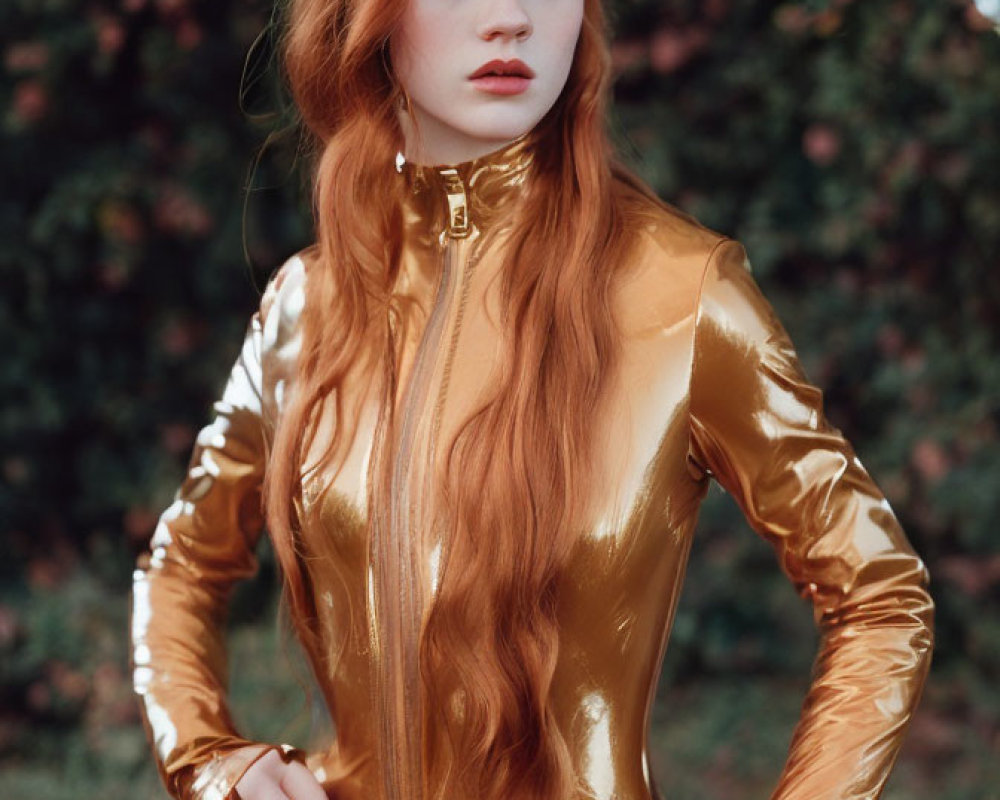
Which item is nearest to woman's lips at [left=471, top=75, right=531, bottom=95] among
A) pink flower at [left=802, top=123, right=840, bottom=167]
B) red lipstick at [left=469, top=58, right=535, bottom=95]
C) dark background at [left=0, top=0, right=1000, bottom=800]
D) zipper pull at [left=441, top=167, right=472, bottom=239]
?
red lipstick at [left=469, top=58, right=535, bottom=95]

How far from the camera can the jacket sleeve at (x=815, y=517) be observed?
1.30 meters

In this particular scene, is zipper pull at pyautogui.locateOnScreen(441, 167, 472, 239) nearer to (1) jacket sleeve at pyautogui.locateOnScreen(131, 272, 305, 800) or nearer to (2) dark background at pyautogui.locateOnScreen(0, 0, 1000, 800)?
(1) jacket sleeve at pyautogui.locateOnScreen(131, 272, 305, 800)

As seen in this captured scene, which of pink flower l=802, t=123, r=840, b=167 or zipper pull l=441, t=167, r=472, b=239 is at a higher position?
zipper pull l=441, t=167, r=472, b=239

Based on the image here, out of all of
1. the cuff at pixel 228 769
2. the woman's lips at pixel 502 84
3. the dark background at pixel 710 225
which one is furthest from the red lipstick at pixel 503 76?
the dark background at pixel 710 225

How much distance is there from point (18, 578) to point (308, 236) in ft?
4.53

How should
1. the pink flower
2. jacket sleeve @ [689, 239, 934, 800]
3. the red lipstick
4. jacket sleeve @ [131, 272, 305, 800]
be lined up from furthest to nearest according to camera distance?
the pink flower → jacket sleeve @ [131, 272, 305, 800] → the red lipstick → jacket sleeve @ [689, 239, 934, 800]

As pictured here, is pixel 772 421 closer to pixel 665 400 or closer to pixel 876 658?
pixel 665 400

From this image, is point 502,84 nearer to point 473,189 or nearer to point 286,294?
point 473,189

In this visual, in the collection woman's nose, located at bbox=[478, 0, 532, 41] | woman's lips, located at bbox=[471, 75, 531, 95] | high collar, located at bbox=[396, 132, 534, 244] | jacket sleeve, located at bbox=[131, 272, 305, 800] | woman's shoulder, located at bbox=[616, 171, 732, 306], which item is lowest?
jacket sleeve, located at bbox=[131, 272, 305, 800]

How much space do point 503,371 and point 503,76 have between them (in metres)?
0.29

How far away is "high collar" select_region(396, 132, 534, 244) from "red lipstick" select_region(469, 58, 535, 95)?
0.08 metres

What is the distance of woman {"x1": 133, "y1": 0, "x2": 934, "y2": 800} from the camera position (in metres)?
1.34

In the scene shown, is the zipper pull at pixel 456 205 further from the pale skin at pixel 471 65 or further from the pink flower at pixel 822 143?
the pink flower at pixel 822 143

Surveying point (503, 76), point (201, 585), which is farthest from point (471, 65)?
point (201, 585)
